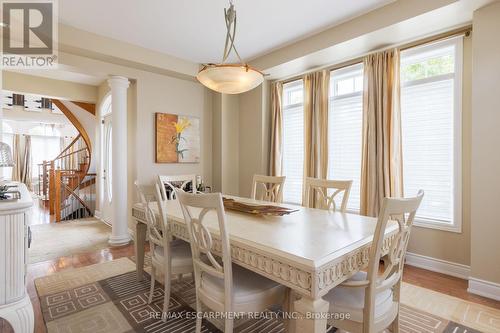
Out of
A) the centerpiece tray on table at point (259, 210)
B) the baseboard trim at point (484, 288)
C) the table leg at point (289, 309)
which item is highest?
the centerpiece tray on table at point (259, 210)

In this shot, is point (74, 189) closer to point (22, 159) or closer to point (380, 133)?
point (22, 159)

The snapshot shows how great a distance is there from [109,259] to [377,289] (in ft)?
10.6

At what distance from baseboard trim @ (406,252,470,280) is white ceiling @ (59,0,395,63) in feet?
9.22

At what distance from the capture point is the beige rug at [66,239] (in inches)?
138

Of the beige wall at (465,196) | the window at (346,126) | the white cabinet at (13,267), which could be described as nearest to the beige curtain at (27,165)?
the white cabinet at (13,267)

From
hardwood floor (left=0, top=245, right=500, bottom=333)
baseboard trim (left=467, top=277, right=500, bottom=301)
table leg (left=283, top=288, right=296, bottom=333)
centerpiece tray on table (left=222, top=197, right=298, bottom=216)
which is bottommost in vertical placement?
hardwood floor (left=0, top=245, right=500, bottom=333)

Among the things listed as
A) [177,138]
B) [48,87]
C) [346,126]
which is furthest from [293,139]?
[48,87]

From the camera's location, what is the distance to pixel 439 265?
2822 mm

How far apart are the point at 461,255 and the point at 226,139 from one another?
3.54 m

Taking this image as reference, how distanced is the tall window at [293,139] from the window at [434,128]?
1480mm

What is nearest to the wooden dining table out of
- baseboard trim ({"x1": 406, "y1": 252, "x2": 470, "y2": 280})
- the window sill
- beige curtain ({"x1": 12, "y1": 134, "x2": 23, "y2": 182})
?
the window sill

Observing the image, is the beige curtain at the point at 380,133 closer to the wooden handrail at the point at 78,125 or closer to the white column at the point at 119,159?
the white column at the point at 119,159

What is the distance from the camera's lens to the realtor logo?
258 centimetres

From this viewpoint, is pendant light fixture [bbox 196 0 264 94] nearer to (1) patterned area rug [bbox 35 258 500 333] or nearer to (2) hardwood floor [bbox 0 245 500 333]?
(1) patterned area rug [bbox 35 258 500 333]
